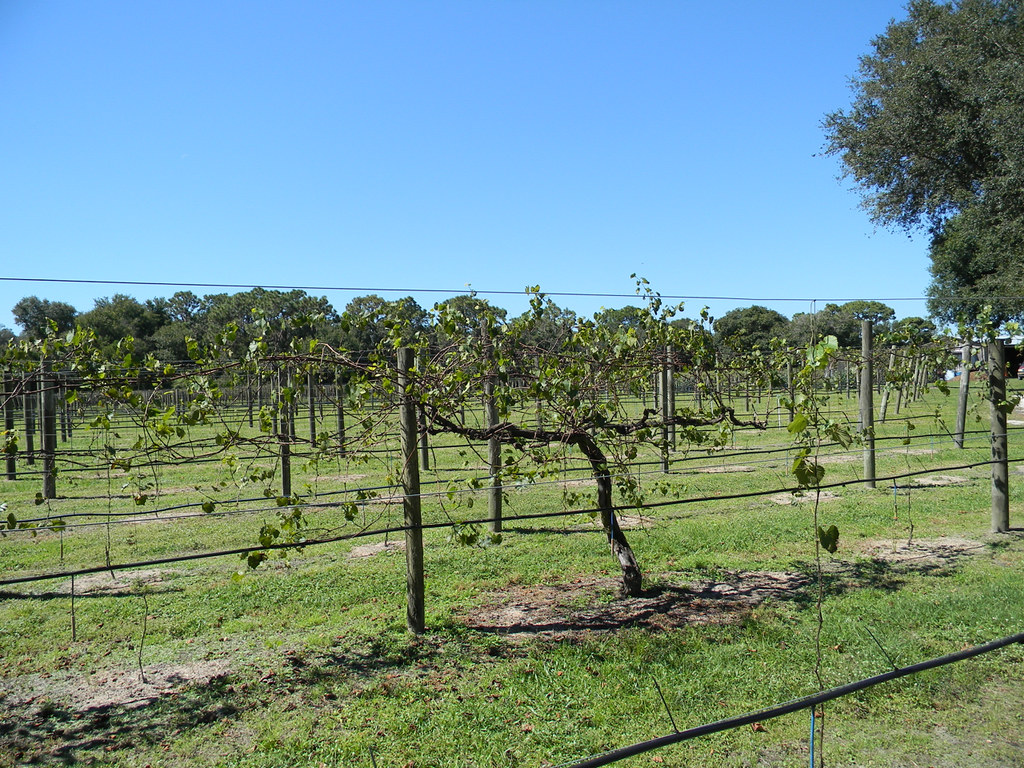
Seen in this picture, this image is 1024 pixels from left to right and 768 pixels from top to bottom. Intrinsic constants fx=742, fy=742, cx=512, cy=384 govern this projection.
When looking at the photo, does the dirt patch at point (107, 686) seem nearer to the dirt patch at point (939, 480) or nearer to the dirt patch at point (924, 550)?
the dirt patch at point (924, 550)

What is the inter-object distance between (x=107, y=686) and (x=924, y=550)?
7385 mm

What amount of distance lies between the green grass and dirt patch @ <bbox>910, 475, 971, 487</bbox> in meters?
3.03

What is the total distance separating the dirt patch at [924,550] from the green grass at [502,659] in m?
0.11

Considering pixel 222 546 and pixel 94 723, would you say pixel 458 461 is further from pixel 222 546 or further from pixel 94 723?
pixel 94 723

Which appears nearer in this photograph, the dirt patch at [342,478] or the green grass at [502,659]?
the green grass at [502,659]

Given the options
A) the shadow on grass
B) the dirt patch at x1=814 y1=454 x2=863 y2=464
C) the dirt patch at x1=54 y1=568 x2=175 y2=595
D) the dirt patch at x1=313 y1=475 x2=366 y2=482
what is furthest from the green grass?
the dirt patch at x1=814 y1=454 x2=863 y2=464

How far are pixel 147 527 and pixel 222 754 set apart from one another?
7083 millimetres

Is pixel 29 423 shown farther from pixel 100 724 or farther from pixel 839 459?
pixel 839 459

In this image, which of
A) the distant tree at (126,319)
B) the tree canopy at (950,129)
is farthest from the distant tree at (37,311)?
the tree canopy at (950,129)

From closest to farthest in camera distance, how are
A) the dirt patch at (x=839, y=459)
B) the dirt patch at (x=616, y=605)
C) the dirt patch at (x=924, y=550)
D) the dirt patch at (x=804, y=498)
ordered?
the dirt patch at (x=616, y=605) → the dirt patch at (x=924, y=550) → the dirt patch at (x=804, y=498) → the dirt patch at (x=839, y=459)

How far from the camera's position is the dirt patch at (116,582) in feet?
23.0

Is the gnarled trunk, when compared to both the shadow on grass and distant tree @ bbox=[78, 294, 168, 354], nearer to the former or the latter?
the shadow on grass

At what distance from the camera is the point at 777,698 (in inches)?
170

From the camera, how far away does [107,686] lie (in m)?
4.82
